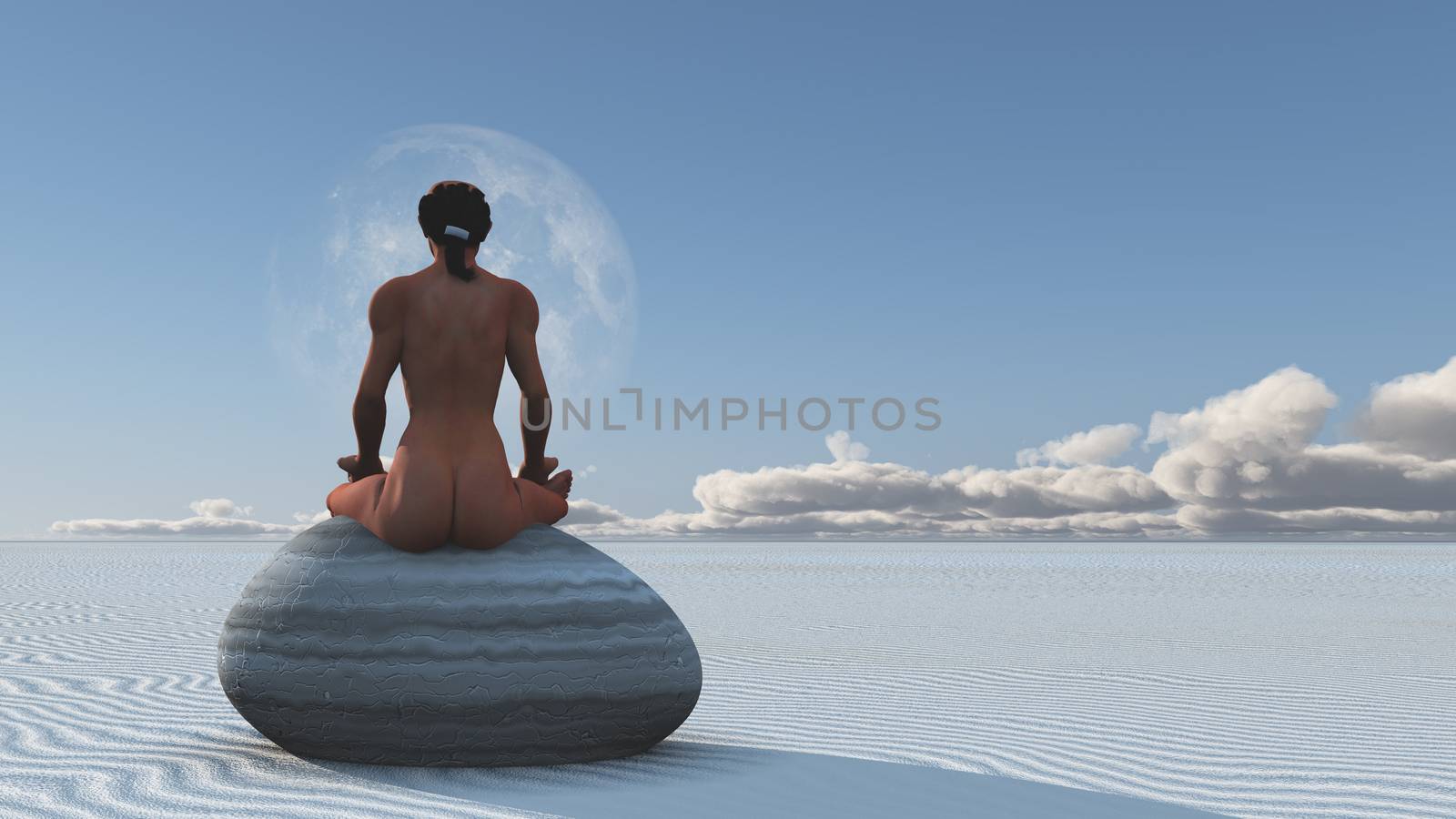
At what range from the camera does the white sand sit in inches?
203

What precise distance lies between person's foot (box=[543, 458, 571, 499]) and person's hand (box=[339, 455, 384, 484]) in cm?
85

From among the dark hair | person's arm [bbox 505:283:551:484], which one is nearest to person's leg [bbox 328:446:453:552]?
person's arm [bbox 505:283:551:484]

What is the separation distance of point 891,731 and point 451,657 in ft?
9.22

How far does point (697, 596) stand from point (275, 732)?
676 inches

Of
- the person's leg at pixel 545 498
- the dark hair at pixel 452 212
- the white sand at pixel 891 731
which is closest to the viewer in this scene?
the white sand at pixel 891 731

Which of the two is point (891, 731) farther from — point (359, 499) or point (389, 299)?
point (389, 299)

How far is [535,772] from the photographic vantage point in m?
5.52

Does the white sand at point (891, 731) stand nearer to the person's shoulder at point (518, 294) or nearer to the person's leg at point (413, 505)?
the person's leg at point (413, 505)

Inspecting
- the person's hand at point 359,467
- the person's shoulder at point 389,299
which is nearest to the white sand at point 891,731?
the person's hand at point 359,467

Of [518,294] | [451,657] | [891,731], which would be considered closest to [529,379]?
[518,294]

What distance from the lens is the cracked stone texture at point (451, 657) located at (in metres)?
5.39

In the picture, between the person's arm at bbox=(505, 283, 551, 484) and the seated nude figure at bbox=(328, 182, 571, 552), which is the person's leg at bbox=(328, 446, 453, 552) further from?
the person's arm at bbox=(505, 283, 551, 484)

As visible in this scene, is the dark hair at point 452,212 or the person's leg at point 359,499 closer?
the person's leg at point 359,499

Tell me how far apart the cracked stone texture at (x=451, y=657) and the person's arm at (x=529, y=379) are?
58 cm
